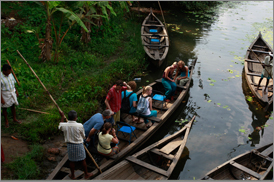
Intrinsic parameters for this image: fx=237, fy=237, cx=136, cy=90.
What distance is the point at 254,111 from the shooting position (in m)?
9.90

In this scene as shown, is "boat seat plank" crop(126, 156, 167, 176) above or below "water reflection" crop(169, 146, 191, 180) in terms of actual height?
above

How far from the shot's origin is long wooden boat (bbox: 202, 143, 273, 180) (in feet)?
20.3

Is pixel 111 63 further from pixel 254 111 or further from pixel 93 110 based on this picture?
pixel 254 111

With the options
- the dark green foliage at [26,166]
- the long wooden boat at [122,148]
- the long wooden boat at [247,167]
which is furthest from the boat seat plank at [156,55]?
the dark green foliage at [26,166]

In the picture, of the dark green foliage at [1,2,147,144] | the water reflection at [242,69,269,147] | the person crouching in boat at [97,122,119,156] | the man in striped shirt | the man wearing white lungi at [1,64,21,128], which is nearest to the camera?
the person crouching in boat at [97,122,119,156]

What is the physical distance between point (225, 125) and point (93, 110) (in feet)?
16.6

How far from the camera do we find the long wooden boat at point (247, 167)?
618 centimetres

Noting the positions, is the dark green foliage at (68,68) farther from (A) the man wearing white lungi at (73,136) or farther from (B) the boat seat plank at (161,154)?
(B) the boat seat plank at (161,154)

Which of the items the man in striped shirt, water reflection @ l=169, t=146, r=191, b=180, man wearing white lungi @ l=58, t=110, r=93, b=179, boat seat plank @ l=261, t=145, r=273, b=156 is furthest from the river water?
man wearing white lungi @ l=58, t=110, r=93, b=179

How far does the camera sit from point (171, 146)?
23.1 ft

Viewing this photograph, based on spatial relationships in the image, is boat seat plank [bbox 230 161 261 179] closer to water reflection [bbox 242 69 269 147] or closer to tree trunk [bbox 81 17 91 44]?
water reflection [bbox 242 69 269 147]

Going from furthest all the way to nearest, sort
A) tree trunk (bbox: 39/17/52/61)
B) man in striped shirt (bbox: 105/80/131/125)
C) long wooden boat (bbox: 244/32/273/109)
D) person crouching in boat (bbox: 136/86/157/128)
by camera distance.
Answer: tree trunk (bbox: 39/17/52/61) < long wooden boat (bbox: 244/32/273/109) < person crouching in boat (bbox: 136/86/157/128) < man in striped shirt (bbox: 105/80/131/125)

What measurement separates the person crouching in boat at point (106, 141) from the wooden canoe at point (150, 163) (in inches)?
15.3

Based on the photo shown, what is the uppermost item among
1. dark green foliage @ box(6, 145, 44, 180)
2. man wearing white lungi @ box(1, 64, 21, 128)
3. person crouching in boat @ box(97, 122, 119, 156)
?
man wearing white lungi @ box(1, 64, 21, 128)
